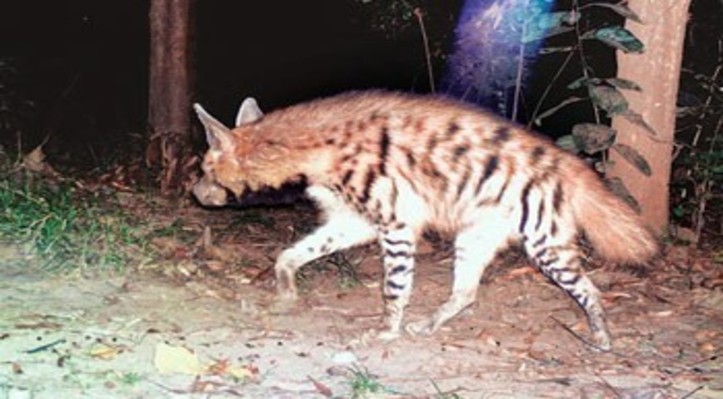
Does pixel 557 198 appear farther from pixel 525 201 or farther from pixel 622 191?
pixel 622 191

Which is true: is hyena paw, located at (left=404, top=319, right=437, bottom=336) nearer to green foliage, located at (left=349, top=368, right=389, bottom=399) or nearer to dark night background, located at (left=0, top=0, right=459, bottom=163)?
green foliage, located at (left=349, top=368, right=389, bottom=399)

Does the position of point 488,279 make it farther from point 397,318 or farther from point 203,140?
point 203,140

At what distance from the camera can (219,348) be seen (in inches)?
209

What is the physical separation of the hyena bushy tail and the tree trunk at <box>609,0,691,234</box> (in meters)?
1.21

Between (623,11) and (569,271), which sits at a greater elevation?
(623,11)

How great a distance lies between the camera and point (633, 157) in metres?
7.17

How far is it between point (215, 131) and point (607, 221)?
2.21 m

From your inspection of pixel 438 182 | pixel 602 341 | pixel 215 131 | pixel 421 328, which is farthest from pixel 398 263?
pixel 215 131

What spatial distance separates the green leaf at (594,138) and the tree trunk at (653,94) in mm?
298

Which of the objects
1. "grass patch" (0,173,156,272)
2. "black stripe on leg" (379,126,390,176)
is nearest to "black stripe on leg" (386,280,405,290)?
"black stripe on leg" (379,126,390,176)

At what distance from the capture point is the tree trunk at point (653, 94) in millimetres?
7258

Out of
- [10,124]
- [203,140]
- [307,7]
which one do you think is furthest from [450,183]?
[307,7]

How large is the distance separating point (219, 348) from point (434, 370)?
101 centimetres

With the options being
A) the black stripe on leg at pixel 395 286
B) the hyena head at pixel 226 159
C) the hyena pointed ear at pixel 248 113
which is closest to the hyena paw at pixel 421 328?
the black stripe on leg at pixel 395 286
